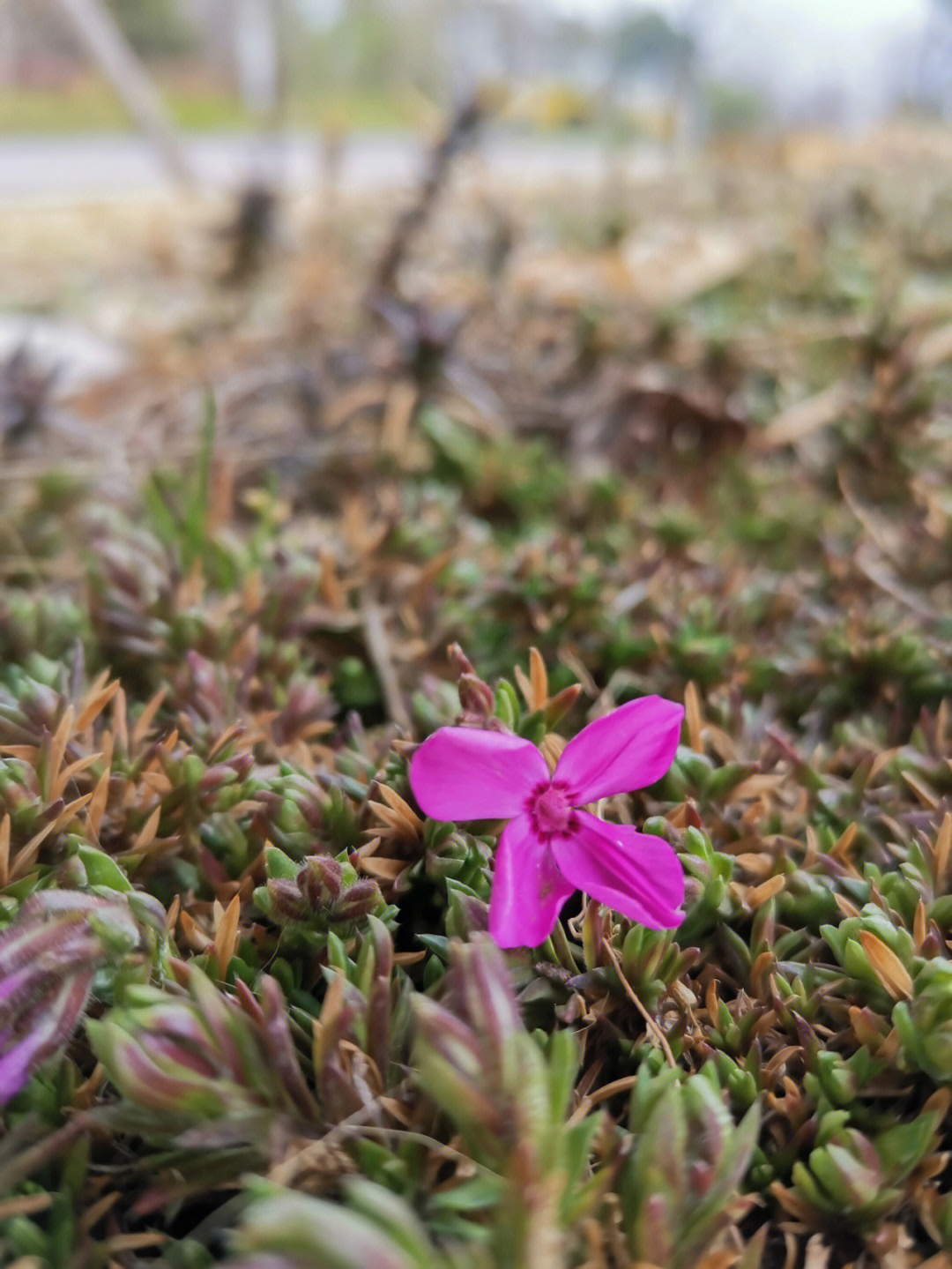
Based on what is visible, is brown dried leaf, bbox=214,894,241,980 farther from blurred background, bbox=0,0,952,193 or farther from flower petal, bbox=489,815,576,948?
blurred background, bbox=0,0,952,193

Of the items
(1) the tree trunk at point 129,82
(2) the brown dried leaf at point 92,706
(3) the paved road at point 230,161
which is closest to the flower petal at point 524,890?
(2) the brown dried leaf at point 92,706

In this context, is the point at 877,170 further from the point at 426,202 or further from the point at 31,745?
the point at 31,745

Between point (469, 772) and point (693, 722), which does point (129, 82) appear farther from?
point (469, 772)

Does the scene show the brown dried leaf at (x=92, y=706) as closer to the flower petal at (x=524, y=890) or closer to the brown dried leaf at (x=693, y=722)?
the flower petal at (x=524, y=890)

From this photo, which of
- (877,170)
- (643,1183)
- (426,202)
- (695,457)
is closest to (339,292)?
(426,202)

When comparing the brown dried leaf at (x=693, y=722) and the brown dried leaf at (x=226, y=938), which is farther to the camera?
the brown dried leaf at (x=693, y=722)

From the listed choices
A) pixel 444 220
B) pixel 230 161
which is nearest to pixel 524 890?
pixel 444 220

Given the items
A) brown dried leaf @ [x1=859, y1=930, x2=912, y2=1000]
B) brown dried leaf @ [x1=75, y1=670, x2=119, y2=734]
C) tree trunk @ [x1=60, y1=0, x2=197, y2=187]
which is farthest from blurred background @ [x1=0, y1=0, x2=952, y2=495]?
brown dried leaf @ [x1=859, y1=930, x2=912, y2=1000]
